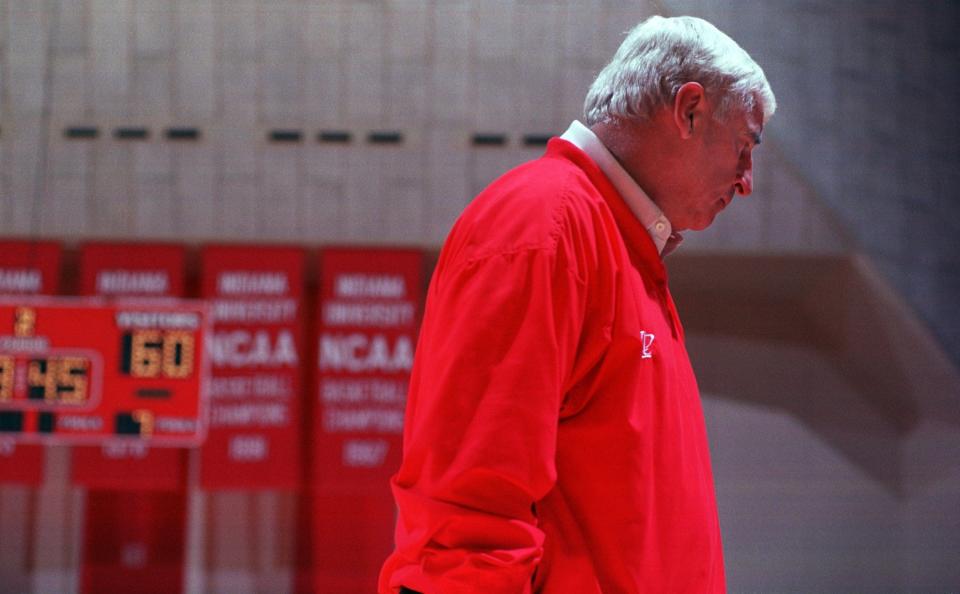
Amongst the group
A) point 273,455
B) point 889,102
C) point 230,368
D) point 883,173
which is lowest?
point 273,455

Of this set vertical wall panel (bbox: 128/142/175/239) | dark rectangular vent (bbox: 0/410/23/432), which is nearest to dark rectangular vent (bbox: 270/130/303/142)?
vertical wall panel (bbox: 128/142/175/239)

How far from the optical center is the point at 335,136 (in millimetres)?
5582

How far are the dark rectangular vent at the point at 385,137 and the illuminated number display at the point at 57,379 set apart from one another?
1.94m

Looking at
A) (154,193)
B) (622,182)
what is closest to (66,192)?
(154,193)

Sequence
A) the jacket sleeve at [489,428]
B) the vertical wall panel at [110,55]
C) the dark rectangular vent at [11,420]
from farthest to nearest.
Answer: the vertical wall panel at [110,55], the dark rectangular vent at [11,420], the jacket sleeve at [489,428]

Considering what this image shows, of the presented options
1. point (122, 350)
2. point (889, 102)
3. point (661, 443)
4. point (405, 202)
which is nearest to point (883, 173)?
point (889, 102)

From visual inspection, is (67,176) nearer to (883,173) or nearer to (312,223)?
(312,223)

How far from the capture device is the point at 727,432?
6148mm

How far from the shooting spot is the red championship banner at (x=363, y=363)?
5414mm

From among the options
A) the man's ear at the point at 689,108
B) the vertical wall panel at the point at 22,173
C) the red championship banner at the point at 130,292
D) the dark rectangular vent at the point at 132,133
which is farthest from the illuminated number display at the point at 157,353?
the man's ear at the point at 689,108

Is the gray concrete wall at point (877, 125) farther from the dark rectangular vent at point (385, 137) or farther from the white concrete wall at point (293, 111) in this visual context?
the dark rectangular vent at point (385, 137)

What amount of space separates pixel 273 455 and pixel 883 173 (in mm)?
3792

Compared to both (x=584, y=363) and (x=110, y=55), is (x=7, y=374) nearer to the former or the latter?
(x=110, y=55)

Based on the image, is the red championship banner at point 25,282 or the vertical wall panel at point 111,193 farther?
the vertical wall panel at point 111,193
